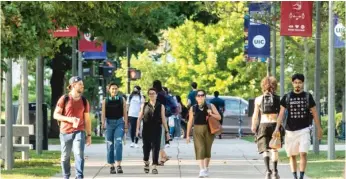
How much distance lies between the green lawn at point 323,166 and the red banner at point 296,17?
2914 mm

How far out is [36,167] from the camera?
75.0 feet

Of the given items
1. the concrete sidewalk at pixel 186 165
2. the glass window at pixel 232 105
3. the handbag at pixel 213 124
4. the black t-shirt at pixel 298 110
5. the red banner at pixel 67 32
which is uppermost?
the red banner at pixel 67 32

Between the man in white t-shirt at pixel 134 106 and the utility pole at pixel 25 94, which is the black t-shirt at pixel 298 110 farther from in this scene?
the man in white t-shirt at pixel 134 106

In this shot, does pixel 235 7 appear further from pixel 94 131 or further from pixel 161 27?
pixel 94 131

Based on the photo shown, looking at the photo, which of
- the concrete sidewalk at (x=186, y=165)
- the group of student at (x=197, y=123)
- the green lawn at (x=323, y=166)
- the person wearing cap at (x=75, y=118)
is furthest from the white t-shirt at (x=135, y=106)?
the person wearing cap at (x=75, y=118)

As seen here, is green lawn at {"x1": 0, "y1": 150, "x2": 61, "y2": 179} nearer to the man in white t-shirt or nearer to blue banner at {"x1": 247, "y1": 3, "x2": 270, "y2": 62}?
the man in white t-shirt

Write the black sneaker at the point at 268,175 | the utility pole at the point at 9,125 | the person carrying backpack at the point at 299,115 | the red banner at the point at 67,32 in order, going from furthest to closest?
the red banner at the point at 67,32 < the utility pole at the point at 9,125 < the black sneaker at the point at 268,175 < the person carrying backpack at the point at 299,115

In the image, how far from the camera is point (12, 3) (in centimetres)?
1778

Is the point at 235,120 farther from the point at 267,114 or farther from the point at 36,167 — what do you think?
the point at 267,114

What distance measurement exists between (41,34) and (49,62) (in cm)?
2049

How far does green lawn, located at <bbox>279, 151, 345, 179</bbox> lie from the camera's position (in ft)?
67.6

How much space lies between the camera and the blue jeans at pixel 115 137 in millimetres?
21469

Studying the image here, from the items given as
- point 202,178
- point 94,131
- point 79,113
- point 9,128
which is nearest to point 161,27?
point 9,128

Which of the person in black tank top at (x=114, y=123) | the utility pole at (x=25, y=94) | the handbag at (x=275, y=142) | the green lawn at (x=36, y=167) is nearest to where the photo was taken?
the handbag at (x=275, y=142)
